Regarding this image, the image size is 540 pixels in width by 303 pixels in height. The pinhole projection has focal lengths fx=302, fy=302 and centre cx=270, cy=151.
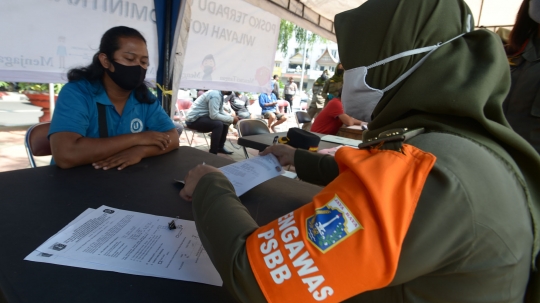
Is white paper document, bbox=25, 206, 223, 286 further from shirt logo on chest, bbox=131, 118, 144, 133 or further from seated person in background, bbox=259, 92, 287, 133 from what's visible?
seated person in background, bbox=259, 92, 287, 133

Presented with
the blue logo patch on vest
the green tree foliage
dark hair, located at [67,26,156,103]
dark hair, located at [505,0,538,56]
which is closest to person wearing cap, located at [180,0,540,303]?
the blue logo patch on vest

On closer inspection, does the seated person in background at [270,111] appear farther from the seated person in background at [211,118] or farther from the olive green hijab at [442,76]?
the olive green hijab at [442,76]

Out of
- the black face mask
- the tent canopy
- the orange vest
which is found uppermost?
the tent canopy

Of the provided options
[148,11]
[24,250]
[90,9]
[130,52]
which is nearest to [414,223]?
[24,250]

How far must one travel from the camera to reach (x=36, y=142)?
1.68m

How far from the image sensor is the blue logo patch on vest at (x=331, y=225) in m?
0.47

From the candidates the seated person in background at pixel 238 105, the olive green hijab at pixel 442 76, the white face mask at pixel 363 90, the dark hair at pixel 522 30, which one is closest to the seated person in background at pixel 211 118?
the seated person in background at pixel 238 105

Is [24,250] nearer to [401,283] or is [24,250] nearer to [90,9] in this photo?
[401,283]

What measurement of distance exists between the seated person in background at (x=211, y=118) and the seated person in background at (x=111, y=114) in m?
3.21

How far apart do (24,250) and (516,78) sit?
2145mm

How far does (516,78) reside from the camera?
5.17 feet

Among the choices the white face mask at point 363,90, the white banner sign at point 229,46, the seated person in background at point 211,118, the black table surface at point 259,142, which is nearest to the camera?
the white face mask at point 363,90

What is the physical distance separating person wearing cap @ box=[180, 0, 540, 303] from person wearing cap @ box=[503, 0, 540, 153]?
1.13 m

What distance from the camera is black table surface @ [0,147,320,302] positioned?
2.02ft
